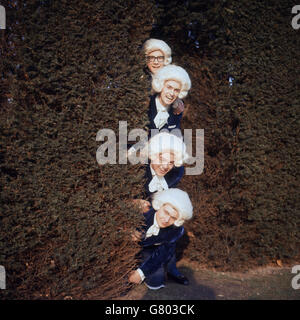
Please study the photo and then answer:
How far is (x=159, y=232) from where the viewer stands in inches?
135

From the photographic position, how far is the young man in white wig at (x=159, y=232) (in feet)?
10.9

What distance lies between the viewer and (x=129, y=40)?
2.95 m

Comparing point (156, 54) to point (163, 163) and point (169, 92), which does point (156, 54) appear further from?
point (163, 163)

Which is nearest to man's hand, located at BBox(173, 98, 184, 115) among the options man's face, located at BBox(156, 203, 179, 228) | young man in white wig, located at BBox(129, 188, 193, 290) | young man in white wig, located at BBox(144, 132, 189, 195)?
young man in white wig, located at BBox(144, 132, 189, 195)

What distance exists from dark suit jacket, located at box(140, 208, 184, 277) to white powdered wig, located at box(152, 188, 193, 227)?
11 centimetres

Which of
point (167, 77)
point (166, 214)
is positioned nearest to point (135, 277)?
point (166, 214)

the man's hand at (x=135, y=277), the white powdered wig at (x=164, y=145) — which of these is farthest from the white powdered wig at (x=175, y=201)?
the man's hand at (x=135, y=277)

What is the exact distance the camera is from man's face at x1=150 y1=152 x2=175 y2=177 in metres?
3.34

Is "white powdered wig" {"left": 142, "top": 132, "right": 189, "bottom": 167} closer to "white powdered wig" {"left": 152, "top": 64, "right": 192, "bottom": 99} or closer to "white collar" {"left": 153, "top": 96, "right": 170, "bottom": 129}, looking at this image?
"white collar" {"left": 153, "top": 96, "right": 170, "bottom": 129}

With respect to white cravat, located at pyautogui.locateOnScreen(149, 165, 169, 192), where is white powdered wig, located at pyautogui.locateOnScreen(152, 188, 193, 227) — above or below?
below

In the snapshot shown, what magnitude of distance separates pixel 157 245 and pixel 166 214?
445mm
